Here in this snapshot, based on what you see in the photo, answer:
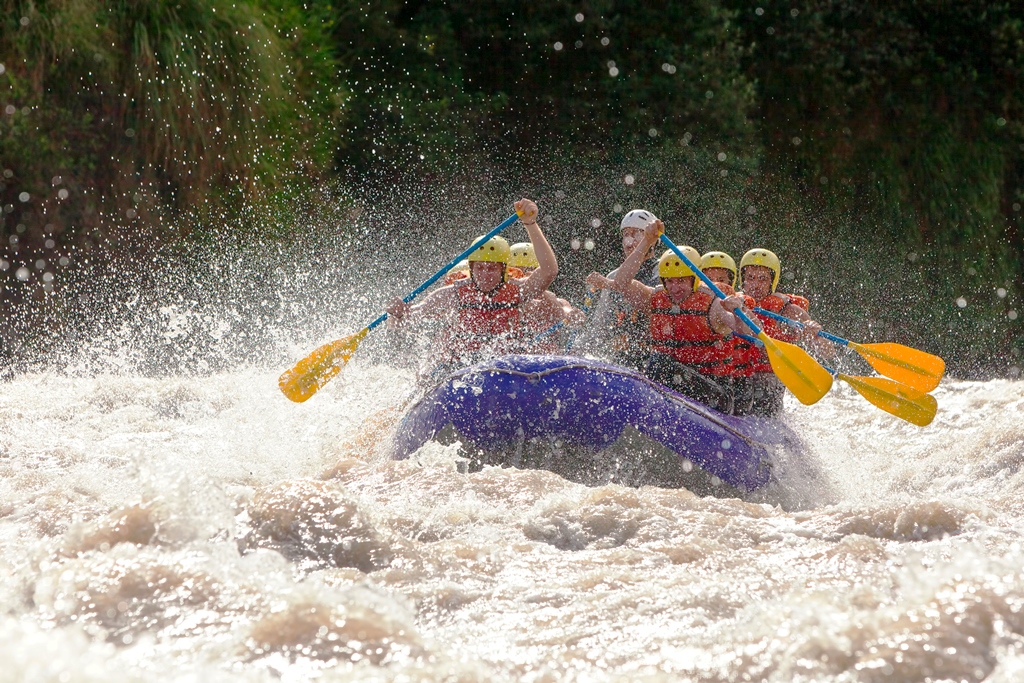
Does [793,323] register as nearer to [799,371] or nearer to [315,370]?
[799,371]

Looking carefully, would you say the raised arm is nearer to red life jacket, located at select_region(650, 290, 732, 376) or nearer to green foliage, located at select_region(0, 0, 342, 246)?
red life jacket, located at select_region(650, 290, 732, 376)

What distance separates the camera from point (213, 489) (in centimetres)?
335

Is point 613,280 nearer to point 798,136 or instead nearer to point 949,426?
point 949,426

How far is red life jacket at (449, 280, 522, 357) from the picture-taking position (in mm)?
5738

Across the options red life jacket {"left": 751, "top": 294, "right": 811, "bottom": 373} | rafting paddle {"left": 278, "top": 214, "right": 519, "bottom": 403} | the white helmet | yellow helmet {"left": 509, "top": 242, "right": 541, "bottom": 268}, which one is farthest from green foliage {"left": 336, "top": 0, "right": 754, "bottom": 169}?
rafting paddle {"left": 278, "top": 214, "right": 519, "bottom": 403}

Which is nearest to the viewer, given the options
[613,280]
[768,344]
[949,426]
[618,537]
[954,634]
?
[954,634]

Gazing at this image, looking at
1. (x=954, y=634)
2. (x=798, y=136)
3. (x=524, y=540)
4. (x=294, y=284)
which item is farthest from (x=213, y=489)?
(x=798, y=136)

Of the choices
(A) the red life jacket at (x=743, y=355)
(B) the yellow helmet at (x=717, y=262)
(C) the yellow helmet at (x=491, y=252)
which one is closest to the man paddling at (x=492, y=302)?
(C) the yellow helmet at (x=491, y=252)

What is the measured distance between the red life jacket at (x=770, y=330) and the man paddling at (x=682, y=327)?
0.16 metres

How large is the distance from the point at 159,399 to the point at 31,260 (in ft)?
6.73

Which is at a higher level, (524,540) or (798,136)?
(798,136)

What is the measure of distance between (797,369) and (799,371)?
0.5 inches

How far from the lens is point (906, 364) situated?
5348 millimetres

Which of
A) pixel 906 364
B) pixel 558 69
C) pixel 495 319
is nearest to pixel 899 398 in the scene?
pixel 906 364
